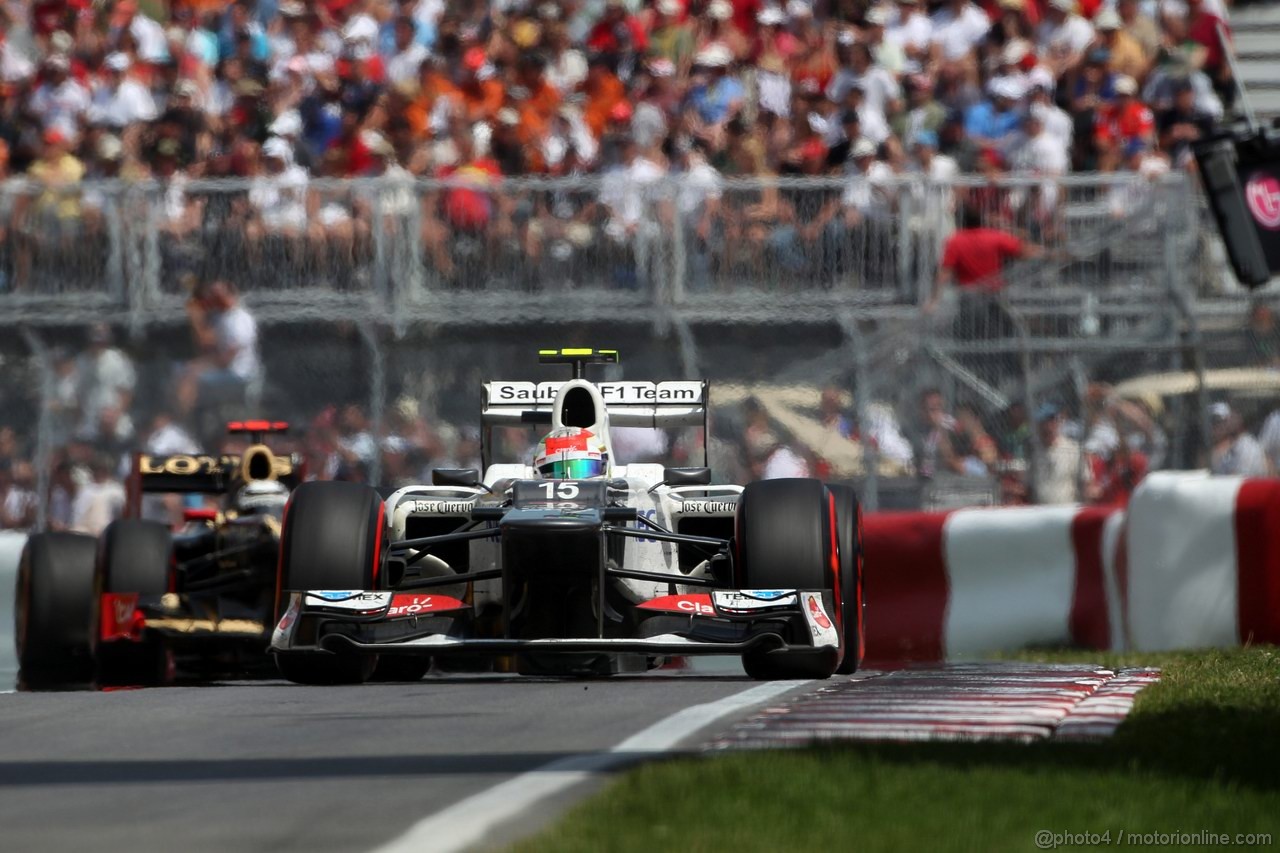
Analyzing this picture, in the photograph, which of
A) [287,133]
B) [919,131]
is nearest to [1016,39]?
[919,131]

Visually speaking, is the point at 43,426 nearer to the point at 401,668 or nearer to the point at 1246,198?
the point at 401,668

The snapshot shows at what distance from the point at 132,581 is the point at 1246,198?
582 cm

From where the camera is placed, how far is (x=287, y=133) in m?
17.6

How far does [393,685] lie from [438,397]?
4.44 m

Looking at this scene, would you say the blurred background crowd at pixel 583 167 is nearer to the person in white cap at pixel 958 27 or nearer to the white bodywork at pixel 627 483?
the person in white cap at pixel 958 27

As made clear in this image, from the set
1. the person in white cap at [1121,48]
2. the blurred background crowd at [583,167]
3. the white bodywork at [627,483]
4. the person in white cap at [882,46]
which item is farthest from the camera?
the person in white cap at [882,46]

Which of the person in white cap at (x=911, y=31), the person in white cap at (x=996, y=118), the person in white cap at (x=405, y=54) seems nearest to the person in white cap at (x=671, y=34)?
the person in white cap at (x=911, y=31)

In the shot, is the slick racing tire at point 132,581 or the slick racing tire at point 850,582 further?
the slick racing tire at point 132,581

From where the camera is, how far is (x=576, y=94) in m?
17.2

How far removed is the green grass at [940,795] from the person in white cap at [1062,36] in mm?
11012

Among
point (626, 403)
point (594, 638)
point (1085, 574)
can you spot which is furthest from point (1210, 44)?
point (594, 638)

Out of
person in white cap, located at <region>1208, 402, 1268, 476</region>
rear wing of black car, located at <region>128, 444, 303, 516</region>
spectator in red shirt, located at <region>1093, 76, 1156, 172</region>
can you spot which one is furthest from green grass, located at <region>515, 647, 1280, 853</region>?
spectator in red shirt, located at <region>1093, 76, 1156, 172</region>

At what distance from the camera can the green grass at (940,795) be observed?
15.2ft

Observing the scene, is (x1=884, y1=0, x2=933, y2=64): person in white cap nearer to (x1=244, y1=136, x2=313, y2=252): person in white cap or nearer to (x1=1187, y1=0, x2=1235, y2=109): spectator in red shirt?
(x1=1187, y1=0, x2=1235, y2=109): spectator in red shirt
